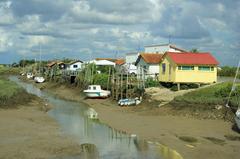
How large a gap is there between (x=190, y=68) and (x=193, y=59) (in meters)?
1.33

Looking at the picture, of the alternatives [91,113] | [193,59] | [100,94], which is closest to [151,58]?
[100,94]

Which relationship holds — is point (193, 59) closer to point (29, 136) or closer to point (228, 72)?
point (228, 72)

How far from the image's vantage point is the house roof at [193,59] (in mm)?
50459

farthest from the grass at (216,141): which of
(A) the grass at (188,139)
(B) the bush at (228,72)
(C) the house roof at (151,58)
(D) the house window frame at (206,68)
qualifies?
(B) the bush at (228,72)

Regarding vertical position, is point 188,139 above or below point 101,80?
below

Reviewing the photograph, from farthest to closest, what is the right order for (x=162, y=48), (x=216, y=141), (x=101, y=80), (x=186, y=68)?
(x=162, y=48) → (x=101, y=80) → (x=186, y=68) → (x=216, y=141)

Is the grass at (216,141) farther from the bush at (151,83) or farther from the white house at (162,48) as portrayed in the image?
the white house at (162,48)

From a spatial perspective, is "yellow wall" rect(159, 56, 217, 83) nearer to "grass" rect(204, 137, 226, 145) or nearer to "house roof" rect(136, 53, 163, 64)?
"house roof" rect(136, 53, 163, 64)

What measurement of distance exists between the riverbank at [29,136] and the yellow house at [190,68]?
1660 centimetres

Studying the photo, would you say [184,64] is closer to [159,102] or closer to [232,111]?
[159,102]

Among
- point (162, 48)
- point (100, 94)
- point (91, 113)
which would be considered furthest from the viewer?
point (162, 48)

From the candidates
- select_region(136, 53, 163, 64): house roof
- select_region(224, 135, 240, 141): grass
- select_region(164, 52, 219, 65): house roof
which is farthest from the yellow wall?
select_region(224, 135, 240, 141): grass

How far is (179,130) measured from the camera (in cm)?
3103

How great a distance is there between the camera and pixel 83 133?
103ft
